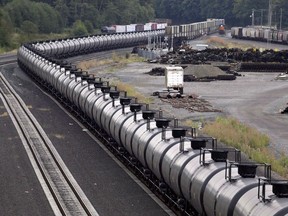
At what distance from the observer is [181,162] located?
2145 cm

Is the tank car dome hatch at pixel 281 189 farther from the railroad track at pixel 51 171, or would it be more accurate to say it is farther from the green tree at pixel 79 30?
the green tree at pixel 79 30

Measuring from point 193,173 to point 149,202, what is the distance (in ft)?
17.4

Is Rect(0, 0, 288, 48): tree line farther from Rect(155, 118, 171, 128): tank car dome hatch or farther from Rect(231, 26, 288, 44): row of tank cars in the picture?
Rect(155, 118, 171, 128): tank car dome hatch


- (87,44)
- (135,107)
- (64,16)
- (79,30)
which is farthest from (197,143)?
(64,16)

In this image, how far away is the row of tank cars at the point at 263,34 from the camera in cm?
12800

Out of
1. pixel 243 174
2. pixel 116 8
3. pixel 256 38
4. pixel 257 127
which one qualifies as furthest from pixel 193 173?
pixel 116 8

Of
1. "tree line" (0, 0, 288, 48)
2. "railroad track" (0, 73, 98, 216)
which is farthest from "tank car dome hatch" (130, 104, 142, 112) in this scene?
"tree line" (0, 0, 288, 48)

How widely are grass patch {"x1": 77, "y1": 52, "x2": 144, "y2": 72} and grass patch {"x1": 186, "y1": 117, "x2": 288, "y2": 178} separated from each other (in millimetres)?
42783

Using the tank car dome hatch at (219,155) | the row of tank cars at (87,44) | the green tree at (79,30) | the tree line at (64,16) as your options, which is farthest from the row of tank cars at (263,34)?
the tank car dome hatch at (219,155)

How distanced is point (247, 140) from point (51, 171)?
12192mm

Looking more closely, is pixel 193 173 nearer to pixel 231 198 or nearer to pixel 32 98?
pixel 231 198

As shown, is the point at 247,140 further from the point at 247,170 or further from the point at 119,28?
the point at 119,28

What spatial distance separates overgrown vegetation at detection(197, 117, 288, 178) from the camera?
31.6 meters

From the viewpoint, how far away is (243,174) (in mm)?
17734
